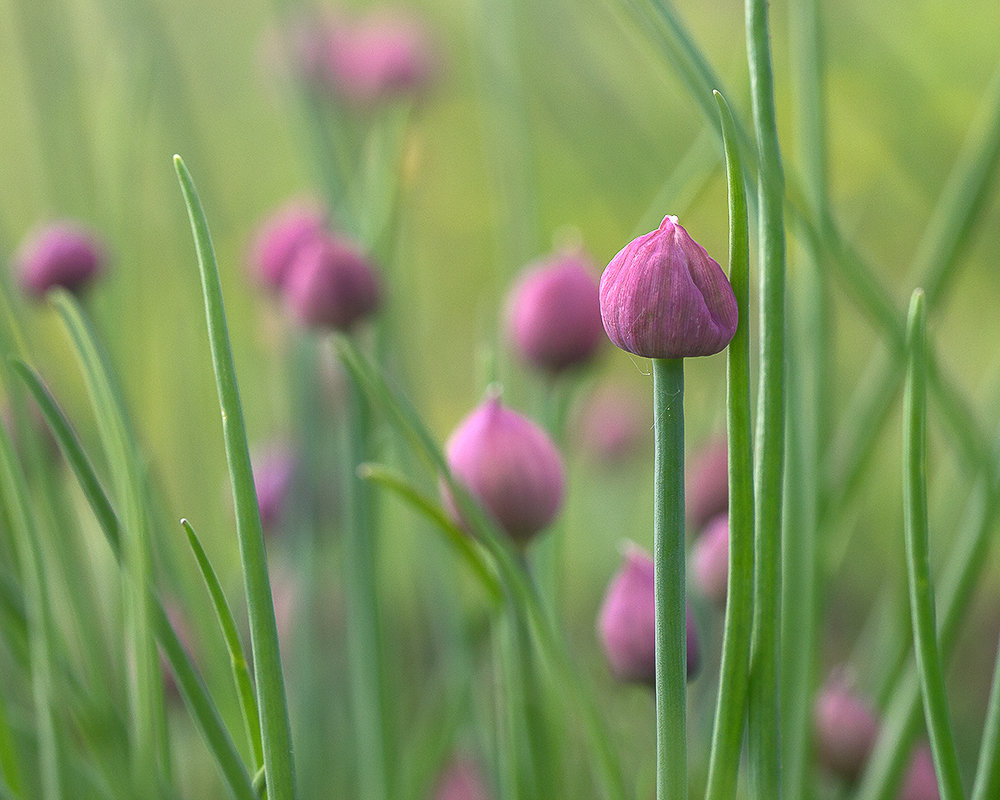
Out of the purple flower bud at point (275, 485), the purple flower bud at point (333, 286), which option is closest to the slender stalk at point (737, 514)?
the purple flower bud at point (333, 286)

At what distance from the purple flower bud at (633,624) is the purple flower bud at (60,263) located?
0.28 m

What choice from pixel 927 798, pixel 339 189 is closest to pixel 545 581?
pixel 927 798

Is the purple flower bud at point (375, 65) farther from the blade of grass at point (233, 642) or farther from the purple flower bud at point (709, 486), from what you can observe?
the blade of grass at point (233, 642)

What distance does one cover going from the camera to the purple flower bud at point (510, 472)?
0.32m

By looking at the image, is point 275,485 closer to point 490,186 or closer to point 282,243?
point 282,243

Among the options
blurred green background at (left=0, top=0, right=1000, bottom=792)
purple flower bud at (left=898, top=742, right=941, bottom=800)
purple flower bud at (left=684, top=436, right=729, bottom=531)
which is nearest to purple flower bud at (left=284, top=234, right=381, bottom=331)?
blurred green background at (left=0, top=0, right=1000, bottom=792)

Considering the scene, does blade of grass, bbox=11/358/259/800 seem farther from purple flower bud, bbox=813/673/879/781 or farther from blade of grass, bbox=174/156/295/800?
purple flower bud, bbox=813/673/879/781

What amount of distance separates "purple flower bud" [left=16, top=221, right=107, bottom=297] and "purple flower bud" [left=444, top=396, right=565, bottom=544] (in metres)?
0.22

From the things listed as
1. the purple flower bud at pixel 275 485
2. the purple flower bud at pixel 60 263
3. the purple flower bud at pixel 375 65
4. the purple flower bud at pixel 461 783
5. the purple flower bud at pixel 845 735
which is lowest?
the purple flower bud at pixel 461 783

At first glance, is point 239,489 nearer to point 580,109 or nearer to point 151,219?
point 580,109

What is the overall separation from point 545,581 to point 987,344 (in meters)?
0.84

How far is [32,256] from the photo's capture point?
0.44m

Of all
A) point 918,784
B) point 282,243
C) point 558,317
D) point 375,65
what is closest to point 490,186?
point 375,65

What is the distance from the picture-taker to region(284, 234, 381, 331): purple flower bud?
0.44 m
